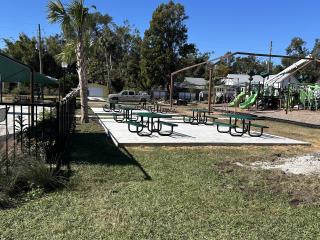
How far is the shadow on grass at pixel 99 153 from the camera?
845 centimetres

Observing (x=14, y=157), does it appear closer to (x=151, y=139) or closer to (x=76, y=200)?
(x=76, y=200)

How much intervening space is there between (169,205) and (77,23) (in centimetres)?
1280

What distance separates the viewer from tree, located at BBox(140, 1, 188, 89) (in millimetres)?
53156

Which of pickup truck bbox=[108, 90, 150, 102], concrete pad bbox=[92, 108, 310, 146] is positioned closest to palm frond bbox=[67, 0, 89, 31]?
concrete pad bbox=[92, 108, 310, 146]

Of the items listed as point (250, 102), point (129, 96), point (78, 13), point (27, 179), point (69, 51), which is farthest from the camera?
point (129, 96)

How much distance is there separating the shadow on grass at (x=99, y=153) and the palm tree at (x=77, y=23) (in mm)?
5125

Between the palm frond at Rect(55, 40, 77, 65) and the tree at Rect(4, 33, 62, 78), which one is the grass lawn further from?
the tree at Rect(4, 33, 62, 78)

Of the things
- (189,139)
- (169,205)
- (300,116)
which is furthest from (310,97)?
(169,205)

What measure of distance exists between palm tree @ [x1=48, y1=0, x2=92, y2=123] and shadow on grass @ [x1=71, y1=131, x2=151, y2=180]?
5125 millimetres

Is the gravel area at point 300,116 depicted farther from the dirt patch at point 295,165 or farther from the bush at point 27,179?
the bush at point 27,179

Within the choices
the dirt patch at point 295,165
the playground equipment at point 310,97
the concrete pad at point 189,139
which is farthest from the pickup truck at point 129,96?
the dirt patch at point 295,165

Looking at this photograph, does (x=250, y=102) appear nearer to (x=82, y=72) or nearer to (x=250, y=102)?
(x=250, y=102)

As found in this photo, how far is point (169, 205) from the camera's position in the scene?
558cm

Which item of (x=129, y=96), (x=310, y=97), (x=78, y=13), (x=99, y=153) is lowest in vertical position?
(x=99, y=153)
